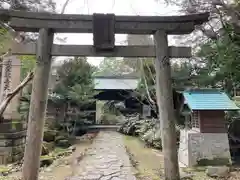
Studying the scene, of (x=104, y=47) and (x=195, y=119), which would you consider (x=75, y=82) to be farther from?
(x=104, y=47)

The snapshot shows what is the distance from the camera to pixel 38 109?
3.83 m

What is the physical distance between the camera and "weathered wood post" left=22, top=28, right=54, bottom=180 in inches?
147

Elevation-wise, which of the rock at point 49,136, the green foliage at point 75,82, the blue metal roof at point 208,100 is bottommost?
the rock at point 49,136

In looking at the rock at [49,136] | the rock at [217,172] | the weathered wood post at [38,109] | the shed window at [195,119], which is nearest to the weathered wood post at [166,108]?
the weathered wood post at [38,109]

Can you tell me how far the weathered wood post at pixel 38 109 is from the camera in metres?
3.73

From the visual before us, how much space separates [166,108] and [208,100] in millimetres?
3646

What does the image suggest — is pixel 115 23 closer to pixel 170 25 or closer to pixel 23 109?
pixel 170 25

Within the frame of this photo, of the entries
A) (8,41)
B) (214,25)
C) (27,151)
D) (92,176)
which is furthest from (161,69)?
(214,25)

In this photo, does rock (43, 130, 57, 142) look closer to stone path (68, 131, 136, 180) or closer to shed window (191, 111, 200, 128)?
stone path (68, 131, 136, 180)

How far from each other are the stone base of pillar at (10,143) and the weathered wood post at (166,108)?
626cm

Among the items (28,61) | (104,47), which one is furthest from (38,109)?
(28,61)

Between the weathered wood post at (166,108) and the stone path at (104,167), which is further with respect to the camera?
the stone path at (104,167)

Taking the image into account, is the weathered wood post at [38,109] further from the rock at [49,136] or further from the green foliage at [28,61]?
the rock at [49,136]

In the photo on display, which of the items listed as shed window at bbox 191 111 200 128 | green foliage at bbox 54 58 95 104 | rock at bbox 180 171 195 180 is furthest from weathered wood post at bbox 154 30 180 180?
green foliage at bbox 54 58 95 104
